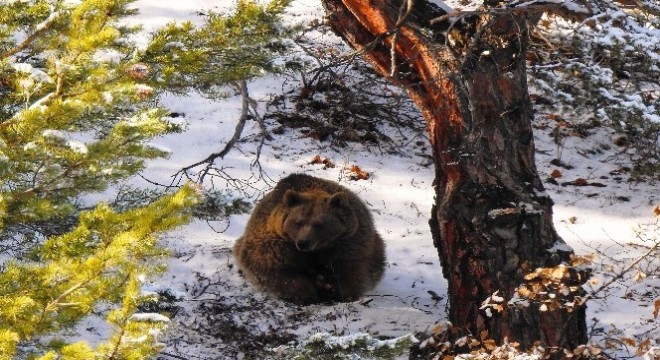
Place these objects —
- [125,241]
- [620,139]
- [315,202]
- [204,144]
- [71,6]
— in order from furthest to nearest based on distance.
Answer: [620,139] < [204,144] < [315,202] < [71,6] < [125,241]

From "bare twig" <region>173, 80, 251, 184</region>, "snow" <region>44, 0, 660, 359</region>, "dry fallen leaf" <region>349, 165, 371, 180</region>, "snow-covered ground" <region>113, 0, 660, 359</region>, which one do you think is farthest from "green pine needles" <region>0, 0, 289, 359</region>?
"dry fallen leaf" <region>349, 165, 371, 180</region>

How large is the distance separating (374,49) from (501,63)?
98 centimetres

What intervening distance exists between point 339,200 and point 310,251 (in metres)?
0.60

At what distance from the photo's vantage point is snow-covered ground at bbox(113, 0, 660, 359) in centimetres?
736

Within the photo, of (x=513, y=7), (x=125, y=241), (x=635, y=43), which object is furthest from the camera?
(x=635, y=43)

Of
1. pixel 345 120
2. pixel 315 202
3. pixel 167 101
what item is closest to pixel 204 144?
pixel 167 101

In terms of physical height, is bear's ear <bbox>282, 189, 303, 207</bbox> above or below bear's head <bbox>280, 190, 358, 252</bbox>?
above

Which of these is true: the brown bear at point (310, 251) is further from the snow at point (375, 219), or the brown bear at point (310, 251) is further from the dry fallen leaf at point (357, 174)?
the dry fallen leaf at point (357, 174)

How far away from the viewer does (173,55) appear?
5.02m

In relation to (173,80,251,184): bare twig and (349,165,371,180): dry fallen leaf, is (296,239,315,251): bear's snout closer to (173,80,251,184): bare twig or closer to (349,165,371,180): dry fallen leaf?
(173,80,251,184): bare twig

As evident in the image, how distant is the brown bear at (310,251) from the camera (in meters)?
8.20

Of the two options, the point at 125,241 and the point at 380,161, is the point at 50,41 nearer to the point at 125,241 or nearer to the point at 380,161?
the point at 125,241

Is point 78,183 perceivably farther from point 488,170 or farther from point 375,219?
point 375,219

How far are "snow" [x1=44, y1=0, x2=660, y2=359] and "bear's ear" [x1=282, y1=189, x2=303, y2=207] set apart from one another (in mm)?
486
